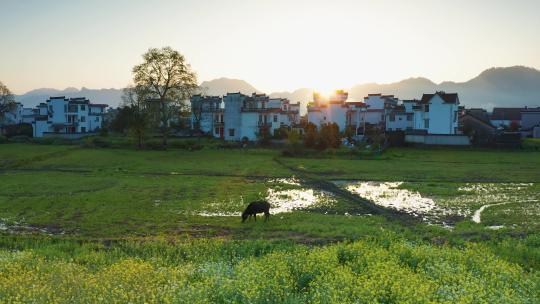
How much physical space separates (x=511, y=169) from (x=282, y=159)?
29912mm

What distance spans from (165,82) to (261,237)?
64.7 m

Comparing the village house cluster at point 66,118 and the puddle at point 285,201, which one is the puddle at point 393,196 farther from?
the village house cluster at point 66,118

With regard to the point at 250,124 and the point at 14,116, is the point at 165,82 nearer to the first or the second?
the point at 250,124

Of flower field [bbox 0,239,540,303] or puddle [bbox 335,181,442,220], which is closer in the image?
flower field [bbox 0,239,540,303]

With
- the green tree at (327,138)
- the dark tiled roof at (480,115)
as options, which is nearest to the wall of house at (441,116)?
the dark tiled roof at (480,115)

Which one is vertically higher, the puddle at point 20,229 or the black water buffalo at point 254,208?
the black water buffalo at point 254,208

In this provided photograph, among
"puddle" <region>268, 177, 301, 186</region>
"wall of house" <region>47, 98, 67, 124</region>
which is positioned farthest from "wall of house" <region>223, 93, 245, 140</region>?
"puddle" <region>268, 177, 301, 186</region>

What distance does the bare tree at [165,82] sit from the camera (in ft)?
269

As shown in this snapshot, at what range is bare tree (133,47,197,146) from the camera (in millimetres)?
81875

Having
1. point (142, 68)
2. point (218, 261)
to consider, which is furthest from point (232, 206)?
point (142, 68)

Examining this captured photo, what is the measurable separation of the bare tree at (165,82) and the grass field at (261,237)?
28.9 meters

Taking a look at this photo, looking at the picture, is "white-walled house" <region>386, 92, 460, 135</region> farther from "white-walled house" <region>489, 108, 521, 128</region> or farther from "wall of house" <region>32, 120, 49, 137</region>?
"wall of house" <region>32, 120, 49, 137</region>

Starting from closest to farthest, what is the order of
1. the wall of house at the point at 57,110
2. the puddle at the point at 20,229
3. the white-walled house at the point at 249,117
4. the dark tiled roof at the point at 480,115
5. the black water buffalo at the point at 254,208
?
1. the puddle at the point at 20,229
2. the black water buffalo at the point at 254,208
3. the dark tiled roof at the point at 480,115
4. the white-walled house at the point at 249,117
5. the wall of house at the point at 57,110

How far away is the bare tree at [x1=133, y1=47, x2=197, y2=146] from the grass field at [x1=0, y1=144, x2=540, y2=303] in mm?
28938
